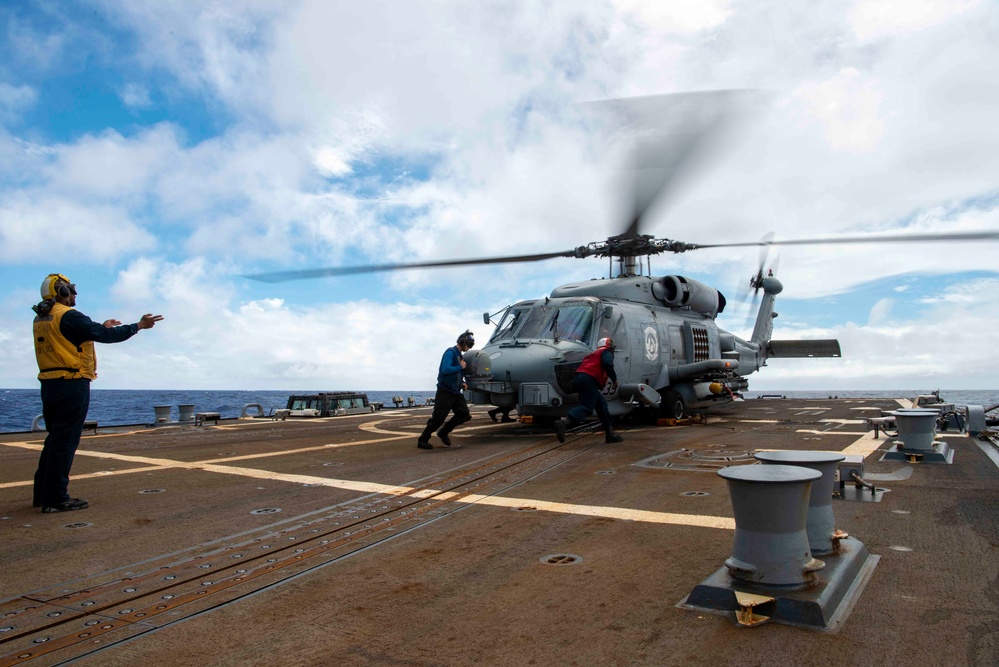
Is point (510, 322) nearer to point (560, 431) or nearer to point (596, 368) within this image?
point (596, 368)

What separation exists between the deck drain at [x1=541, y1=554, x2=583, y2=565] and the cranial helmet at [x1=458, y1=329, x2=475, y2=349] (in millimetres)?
6193

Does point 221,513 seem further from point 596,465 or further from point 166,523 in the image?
point 596,465

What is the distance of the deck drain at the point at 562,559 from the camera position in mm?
3811

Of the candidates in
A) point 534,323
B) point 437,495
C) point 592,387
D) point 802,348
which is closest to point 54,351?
point 437,495

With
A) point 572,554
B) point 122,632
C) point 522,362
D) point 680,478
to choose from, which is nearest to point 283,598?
point 122,632

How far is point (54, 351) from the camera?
5359mm

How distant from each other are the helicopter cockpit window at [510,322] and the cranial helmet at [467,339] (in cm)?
192

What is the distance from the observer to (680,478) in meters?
6.48

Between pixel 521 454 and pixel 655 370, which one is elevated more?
pixel 655 370

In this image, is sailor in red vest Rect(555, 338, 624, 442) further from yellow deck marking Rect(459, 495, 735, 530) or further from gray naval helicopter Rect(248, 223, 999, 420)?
yellow deck marking Rect(459, 495, 735, 530)

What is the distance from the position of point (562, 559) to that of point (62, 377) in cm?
456

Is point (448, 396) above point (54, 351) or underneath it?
underneath

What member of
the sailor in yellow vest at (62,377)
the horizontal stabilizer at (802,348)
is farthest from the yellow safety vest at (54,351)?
the horizontal stabilizer at (802,348)

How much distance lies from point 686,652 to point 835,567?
1.17 metres
